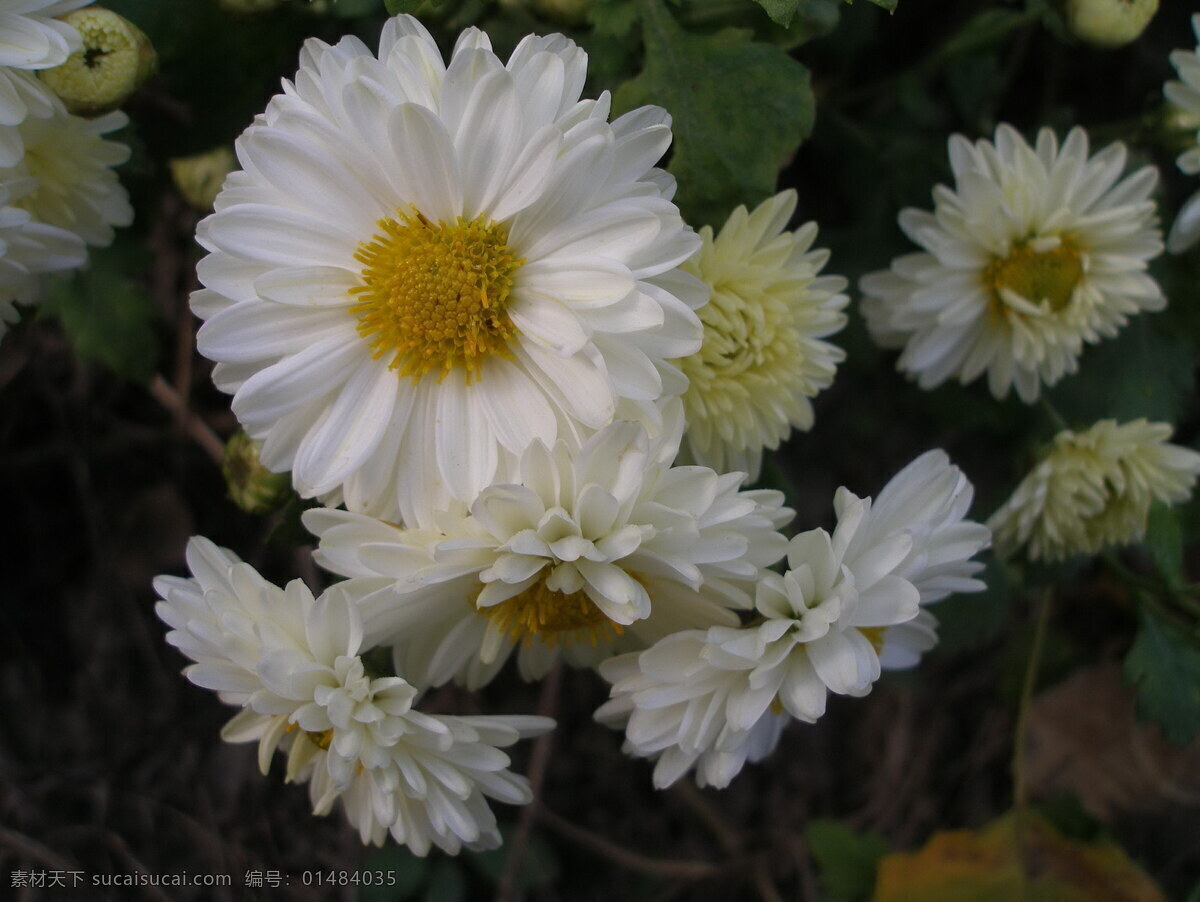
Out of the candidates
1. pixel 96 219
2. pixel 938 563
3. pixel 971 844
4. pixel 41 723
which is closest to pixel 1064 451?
Answer: pixel 938 563

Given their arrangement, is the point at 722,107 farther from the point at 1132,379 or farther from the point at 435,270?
the point at 1132,379

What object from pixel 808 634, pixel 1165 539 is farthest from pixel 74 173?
pixel 1165 539

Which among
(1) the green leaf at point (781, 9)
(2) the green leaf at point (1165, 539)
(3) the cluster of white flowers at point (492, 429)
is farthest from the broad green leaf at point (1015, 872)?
(1) the green leaf at point (781, 9)

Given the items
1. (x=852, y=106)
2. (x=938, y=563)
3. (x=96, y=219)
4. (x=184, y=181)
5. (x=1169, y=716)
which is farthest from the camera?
(x=852, y=106)

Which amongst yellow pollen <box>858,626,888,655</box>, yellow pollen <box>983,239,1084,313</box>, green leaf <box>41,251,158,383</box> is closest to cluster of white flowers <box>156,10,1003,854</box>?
yellow pollen <box>858,626,888,655</box>

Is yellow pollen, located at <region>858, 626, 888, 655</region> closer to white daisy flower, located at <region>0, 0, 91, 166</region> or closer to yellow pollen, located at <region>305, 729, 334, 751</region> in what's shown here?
yellow pollen, located at <region>305, 729, 334, 751</region>

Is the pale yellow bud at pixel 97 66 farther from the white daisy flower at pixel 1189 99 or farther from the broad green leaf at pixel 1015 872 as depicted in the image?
the broad green leaf at pixel 1015 872

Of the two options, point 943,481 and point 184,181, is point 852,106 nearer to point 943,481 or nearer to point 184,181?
point 943,481
